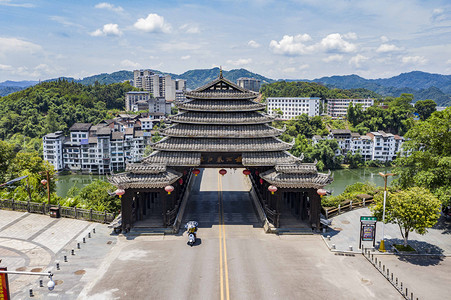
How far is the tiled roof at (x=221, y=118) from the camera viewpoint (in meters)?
30.0

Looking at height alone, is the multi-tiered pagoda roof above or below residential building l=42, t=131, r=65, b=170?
above

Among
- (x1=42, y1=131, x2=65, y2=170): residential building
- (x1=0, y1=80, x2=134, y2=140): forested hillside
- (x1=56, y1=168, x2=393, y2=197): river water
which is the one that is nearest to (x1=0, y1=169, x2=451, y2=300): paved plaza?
(x1=56, y1=168, x2=393, y2=197): river water

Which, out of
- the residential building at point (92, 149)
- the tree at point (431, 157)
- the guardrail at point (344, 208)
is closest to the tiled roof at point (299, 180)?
the guardrail at point (344, 208)

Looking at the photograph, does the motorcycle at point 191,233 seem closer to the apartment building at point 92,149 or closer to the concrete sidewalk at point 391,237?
the concrete sidewalk at point 391,237

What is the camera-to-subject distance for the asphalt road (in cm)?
1830

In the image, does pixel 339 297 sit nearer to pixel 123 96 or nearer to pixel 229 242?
pixel 229 242

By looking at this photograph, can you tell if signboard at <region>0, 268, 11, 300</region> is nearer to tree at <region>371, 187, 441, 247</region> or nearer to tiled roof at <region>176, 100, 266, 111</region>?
tiled roof at <region>176, 100, 266, 111</region>

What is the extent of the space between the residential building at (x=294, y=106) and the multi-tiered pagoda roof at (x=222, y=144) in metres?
126

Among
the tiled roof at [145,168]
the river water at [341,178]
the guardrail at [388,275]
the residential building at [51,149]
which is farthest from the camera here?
the residential building at [51,149]

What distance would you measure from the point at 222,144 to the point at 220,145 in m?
0.23

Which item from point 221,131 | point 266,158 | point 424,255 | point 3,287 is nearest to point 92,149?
point 221,131

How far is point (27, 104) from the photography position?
127125 millimetres

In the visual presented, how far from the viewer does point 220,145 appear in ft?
96.7

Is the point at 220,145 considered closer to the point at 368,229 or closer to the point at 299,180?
the point at 299,180
